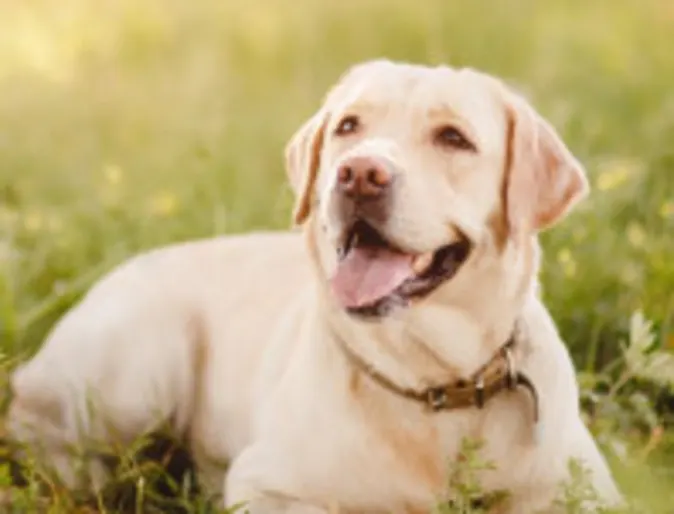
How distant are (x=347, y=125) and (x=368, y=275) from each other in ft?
1.29

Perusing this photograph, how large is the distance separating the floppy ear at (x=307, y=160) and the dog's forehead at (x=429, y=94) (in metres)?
0.12

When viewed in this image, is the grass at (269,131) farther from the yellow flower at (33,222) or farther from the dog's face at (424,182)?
the dog's face at (424,182)

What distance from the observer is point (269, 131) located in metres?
6.57

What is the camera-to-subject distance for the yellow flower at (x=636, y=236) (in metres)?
5.22

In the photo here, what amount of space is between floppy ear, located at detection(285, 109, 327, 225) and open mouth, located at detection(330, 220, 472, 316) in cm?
30

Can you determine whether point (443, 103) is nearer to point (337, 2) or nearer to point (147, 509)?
point (147, 509)

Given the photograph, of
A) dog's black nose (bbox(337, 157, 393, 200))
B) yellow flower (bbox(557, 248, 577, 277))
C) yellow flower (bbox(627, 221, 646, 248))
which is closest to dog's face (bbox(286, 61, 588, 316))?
dog's black nose (bbox(337, 157, 393, 200))

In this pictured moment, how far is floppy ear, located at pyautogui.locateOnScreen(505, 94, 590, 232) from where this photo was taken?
3.39 meters

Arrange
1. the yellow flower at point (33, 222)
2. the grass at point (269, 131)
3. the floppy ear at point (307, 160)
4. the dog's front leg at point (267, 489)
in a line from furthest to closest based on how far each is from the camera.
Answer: the yellow flower at point (33, 222) → the grass at point (269, 131) → the floppy ear at point (307, 160) → the dog's front leg at point (267, 489)

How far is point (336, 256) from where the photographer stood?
133 inches

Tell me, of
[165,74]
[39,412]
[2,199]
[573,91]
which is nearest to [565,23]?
[573,91]

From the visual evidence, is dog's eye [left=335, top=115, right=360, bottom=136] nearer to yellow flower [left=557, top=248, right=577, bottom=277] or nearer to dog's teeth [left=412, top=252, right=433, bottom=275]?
dog's teeth [left=412, top=252, right=433, bottom=275]

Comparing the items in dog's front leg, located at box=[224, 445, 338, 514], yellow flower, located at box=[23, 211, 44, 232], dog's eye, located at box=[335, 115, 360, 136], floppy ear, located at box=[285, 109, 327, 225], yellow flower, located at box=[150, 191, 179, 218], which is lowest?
dog's front leg, located at box=[224, 445, 338, 514]

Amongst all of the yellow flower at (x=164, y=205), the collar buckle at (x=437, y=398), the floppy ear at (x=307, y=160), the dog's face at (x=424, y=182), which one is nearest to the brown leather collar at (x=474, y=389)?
the collar buckle at (x=437, y=398)
